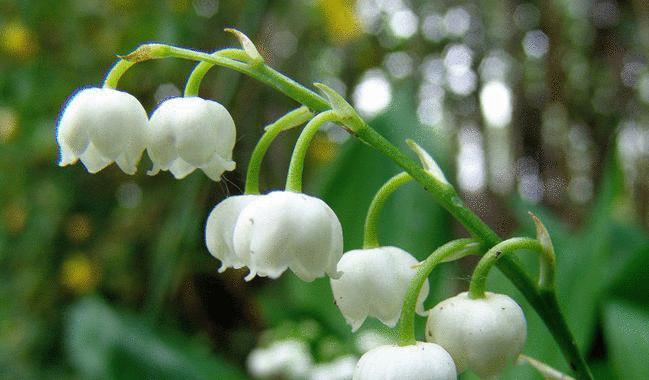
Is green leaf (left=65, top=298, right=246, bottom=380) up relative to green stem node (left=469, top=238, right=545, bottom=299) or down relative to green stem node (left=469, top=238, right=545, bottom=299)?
down

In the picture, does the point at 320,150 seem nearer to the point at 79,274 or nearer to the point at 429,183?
the point at 79,274

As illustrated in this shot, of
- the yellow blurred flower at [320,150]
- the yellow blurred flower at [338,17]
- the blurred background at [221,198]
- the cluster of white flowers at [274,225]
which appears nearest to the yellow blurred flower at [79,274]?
the blurred background at [221,198]

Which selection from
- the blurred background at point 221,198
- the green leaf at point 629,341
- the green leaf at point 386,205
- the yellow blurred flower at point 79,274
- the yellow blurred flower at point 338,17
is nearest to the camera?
the green leaf at point 629,341

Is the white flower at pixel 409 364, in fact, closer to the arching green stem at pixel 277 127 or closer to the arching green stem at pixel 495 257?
the arching green stem at pixel 495 257

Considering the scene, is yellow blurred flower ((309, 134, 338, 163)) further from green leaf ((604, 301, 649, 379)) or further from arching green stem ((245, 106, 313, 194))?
arching green stem ((245, 106, 313, 194))

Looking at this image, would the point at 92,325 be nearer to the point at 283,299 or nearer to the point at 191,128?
the point at 283,299

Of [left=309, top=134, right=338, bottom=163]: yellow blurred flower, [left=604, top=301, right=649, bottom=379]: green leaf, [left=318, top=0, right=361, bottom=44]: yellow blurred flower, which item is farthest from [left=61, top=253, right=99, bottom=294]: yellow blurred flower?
[left=604, top=301, right=649, bottom=379]: green leaf
